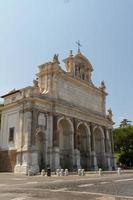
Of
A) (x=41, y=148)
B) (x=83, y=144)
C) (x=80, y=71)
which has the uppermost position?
(x=80, y=71)

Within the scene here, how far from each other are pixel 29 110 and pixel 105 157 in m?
21.7

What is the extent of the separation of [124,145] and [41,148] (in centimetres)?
3111

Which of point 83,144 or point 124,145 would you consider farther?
point 124,145

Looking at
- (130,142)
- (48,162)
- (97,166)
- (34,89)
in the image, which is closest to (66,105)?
(34,89)

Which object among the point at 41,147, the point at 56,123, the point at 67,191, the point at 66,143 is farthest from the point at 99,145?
the point at 67,191

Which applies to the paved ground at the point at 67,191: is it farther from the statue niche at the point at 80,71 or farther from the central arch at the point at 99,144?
the statue niche at the point at 80,71

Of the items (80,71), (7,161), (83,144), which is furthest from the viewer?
(80,71)

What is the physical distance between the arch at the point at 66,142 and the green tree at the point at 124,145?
77.6ft

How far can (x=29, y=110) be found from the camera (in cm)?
3884

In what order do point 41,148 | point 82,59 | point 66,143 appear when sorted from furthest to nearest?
1. point 82,59
2. point 66,143
3. point 41,148

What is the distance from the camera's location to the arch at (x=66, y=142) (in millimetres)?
43938

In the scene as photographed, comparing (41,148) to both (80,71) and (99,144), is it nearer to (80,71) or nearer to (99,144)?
(99,144)

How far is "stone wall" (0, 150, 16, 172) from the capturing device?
39.4m

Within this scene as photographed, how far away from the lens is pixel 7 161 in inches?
1587
